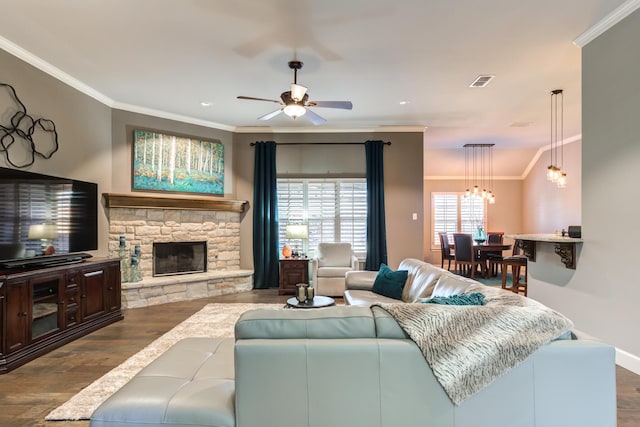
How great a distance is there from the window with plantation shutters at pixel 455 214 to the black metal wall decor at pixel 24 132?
8825mm

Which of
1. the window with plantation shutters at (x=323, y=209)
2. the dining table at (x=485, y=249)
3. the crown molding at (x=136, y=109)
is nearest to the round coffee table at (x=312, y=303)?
the window with plantation shutters at (x=323, y=209)

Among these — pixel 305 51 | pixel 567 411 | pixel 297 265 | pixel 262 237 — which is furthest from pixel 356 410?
pixel 262 237

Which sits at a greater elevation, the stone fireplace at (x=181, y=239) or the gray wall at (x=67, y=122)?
the gray wall at (x=67, y=122)

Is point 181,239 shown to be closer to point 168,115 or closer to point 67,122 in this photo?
point 168,115

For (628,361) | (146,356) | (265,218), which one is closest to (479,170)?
(265,218)

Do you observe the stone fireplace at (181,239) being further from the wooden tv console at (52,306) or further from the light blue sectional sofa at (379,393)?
the light blue sectional sofa at (379,393)

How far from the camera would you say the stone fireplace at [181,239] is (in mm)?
5105

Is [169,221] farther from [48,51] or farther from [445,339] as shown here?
[445,339]

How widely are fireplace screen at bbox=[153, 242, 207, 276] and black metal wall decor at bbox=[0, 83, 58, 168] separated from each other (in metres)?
2.14

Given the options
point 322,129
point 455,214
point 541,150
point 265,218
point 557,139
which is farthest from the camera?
point 455,214

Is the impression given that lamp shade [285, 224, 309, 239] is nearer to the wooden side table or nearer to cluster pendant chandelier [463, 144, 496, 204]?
the wooden side table

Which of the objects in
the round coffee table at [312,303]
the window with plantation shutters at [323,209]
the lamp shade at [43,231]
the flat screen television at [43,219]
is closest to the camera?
the flat screen television at [43,219]

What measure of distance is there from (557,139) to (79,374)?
30.8 ft

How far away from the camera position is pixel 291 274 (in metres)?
5.85
